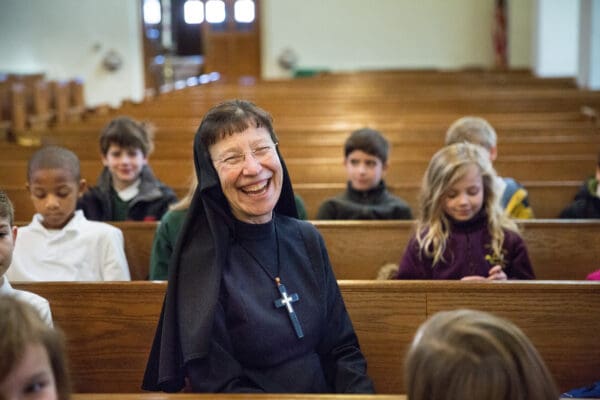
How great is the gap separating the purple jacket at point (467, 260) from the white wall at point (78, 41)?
10723mm

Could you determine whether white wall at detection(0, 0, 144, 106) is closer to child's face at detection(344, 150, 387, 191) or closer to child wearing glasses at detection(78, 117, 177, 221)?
child wearing glasses at detection(78, 117, 177, 221)

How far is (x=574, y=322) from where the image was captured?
261 cm

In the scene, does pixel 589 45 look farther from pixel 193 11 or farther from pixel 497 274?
pixel 193 11

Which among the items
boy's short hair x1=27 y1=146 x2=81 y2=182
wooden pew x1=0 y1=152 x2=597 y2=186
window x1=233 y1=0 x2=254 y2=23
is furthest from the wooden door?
boy's short hair x1=27 y1=146 x2=81 y2=182

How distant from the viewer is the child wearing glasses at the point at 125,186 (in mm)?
4105

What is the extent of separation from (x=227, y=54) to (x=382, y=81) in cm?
562

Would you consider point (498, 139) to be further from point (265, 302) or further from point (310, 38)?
point (310, 38)

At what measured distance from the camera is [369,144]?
406cm

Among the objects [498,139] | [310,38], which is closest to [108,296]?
[498,139]

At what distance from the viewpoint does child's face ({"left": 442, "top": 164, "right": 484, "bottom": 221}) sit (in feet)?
10.5

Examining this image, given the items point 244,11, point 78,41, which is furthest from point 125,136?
point 244,11

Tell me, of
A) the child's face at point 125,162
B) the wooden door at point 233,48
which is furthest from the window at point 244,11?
the child's face at point 125,162

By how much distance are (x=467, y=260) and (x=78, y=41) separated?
11.8 metres

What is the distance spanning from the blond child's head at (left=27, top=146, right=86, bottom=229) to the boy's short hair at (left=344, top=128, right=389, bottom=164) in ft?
4.89
